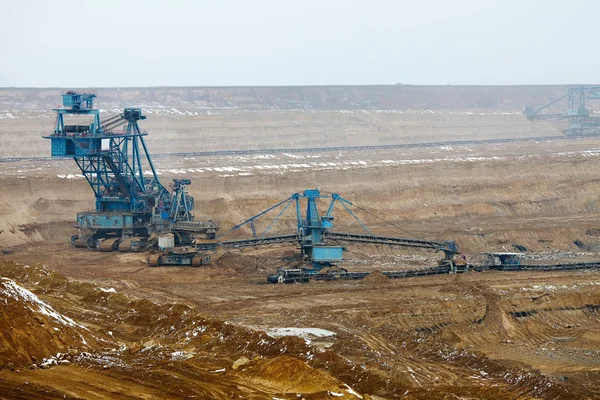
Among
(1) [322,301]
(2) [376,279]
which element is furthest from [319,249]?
(1) [322,301]

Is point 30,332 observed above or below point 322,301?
above

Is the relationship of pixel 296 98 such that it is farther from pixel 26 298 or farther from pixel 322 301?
pixel 26 298

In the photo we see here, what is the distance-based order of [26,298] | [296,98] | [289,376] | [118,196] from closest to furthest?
[289,376]
[26,298]
[118,196]
[296,98]

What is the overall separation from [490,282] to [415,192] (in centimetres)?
3476

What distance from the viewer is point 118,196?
228ft

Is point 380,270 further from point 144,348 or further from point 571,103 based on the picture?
point 571,103

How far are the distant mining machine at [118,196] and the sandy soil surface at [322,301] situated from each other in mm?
2453

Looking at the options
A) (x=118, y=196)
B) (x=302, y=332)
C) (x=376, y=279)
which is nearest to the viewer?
(x=302, y=332)

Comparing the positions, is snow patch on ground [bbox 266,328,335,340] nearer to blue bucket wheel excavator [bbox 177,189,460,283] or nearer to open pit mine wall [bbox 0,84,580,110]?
blue bucket wheel excavator [bbox 177,189,460,283]

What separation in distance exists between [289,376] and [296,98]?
499 feet

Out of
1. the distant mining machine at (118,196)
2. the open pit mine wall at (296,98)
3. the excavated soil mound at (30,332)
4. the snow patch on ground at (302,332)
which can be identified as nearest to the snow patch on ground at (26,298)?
the excavated soil mound at (30,332)

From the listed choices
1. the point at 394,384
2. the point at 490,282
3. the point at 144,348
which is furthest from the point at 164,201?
the point at 394,384

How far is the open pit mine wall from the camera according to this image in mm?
161375

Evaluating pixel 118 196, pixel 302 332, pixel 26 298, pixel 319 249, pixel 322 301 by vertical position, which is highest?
pixel 118 196
